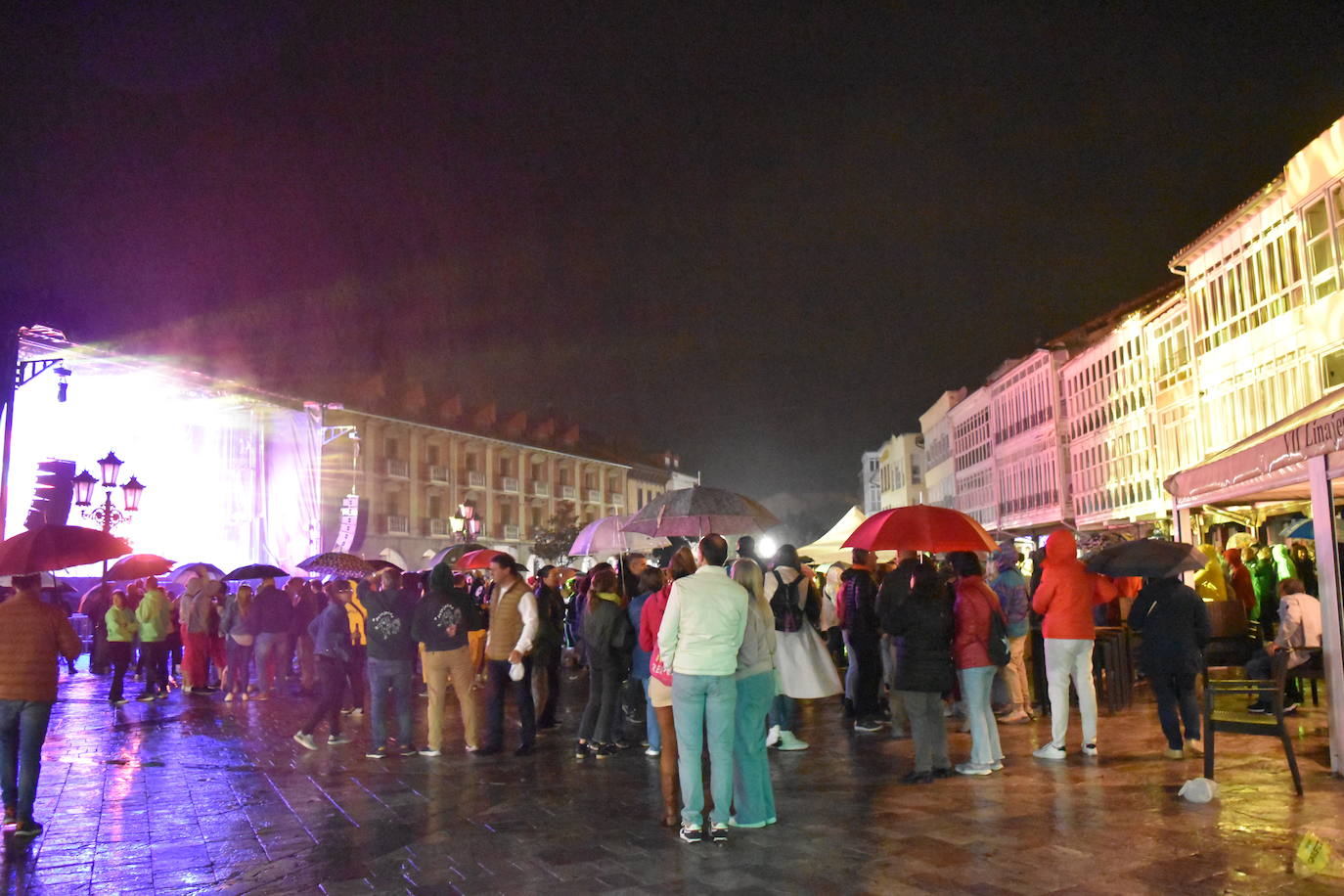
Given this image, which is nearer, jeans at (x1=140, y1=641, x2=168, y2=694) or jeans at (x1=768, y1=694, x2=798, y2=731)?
jeans at (x1=768, y1=694, x2=798, y2=731)

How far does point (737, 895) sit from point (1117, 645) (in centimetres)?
804

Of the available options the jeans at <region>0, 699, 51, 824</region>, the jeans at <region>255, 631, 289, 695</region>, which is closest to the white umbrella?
the jeans at <region>255, 631, 289, 695</region>

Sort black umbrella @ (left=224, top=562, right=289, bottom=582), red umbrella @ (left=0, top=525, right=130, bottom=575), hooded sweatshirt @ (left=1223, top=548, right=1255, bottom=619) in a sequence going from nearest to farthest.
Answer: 1. red umbrella @ (left=0, top=525, right=130, bottom=575)
2. hooded sweatshirt @ (left=1223, top=548, right=1255, bottom=619)
3. black umbrella @ (left=224, top=562, right=289, bottom=582)

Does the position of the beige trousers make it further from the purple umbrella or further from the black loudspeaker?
the black loudspeaker

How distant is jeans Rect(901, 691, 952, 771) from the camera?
8070 mm

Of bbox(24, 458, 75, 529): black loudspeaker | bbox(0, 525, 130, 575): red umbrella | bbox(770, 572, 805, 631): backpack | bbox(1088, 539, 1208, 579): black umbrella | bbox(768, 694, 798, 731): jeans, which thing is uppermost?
bbox(24, 458, 75, 529): black loudspeaker

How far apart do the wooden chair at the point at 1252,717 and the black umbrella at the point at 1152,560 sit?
128cm

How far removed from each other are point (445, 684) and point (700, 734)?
414 cm

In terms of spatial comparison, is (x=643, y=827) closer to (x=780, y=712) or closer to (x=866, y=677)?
(x=780, y=712)

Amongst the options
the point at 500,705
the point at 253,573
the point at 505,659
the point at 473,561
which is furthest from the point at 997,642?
the point at 473,561

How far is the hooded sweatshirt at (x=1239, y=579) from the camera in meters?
13.8

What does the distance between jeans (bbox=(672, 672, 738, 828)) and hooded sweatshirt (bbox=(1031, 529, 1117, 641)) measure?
3.64 meters

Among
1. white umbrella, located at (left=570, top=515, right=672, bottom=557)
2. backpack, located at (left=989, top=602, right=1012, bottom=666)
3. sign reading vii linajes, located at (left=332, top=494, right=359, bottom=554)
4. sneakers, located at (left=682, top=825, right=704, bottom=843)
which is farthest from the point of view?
sign reading vii linajes, located at (left=332, top=494, right=359, bottom=554)

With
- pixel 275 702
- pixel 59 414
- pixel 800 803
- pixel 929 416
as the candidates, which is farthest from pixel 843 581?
pixel 929 416
